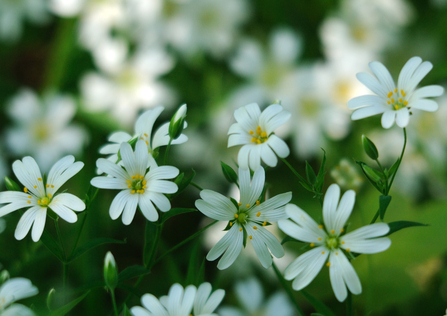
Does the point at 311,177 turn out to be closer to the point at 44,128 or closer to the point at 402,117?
the point at 402,117

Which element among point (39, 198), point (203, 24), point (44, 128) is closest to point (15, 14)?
point (44, 128)

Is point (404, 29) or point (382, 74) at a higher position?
point (404, 29)

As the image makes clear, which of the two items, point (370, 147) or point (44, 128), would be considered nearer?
point (370, 147)

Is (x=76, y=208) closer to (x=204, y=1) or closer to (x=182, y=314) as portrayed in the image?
(x=182, y=314)

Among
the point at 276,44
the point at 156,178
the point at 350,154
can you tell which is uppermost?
the point at 276,44

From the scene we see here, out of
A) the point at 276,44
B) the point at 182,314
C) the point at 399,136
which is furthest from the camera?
the point at 276,44

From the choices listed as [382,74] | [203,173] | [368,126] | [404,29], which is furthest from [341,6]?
[382,74]
